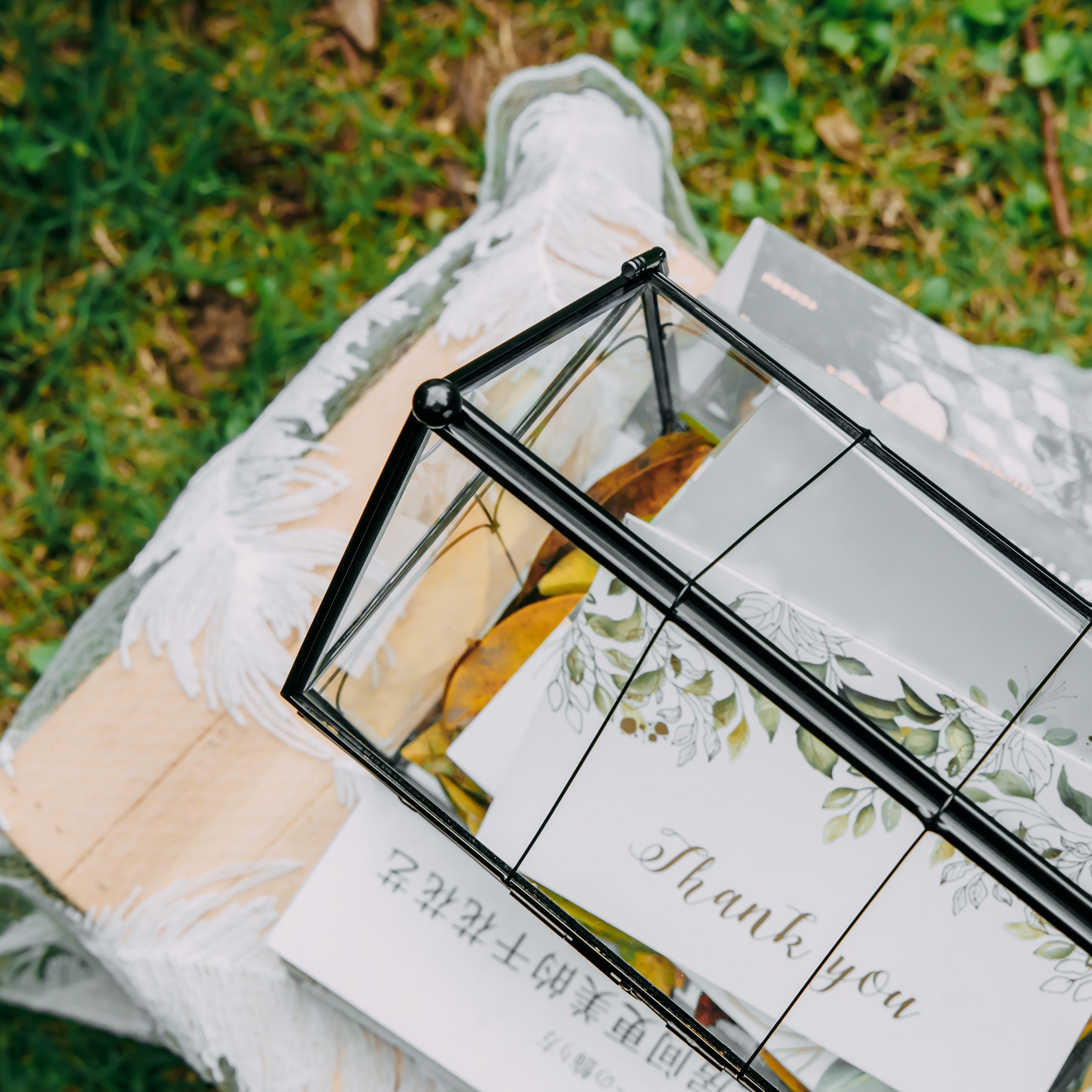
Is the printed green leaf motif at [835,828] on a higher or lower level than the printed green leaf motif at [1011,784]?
lower

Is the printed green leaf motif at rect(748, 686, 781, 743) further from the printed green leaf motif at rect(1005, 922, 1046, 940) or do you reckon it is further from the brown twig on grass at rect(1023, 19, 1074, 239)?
the brown twig on grass at rect(1023, 19, 1074, 239)

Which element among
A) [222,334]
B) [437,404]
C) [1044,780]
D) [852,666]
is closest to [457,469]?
[437,404]

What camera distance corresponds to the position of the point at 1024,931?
378 millimetres

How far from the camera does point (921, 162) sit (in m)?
1.19

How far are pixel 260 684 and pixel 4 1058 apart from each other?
2.50 ft

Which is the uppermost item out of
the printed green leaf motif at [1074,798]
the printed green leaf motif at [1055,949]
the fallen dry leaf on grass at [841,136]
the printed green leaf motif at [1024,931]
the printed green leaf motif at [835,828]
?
the fallen dry leaf on grass at [841,136]

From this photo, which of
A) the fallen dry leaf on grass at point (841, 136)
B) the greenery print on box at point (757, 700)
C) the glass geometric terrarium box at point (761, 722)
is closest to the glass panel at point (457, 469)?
the glass geometric terrarium box at point (761, 722)

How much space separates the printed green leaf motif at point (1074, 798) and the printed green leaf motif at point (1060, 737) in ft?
0.05

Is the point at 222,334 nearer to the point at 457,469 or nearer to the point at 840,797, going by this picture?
A: the point at 457,469

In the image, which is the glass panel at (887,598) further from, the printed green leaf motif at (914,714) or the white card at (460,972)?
the white card at (460,972)

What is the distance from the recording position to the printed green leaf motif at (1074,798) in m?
0.39

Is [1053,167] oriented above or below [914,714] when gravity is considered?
above

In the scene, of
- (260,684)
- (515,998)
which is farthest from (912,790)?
(260,684)

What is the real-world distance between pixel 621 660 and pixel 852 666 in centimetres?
11
